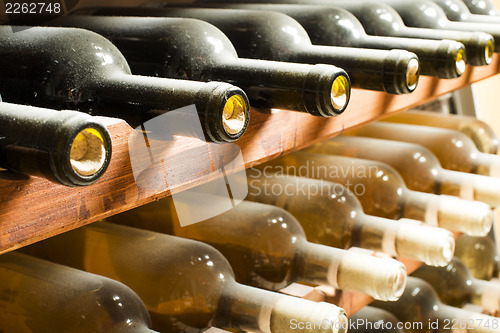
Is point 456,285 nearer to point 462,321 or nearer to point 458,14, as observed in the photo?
point 462,321

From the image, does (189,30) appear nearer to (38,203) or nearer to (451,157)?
(38,203)

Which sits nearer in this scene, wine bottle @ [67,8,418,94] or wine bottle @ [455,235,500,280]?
wine bottle @ [67,8,418,94]

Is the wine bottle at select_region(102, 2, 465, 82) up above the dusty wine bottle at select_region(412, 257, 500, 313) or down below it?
above

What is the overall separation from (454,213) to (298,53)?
1.02 ft

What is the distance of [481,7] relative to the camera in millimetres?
919

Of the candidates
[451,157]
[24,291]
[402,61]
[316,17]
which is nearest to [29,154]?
[24,291]

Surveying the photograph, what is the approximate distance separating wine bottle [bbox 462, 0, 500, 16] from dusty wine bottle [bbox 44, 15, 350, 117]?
0.49 meters

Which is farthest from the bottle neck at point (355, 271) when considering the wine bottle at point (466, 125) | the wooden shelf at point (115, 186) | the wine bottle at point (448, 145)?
the wine bottle at point (466, 125)

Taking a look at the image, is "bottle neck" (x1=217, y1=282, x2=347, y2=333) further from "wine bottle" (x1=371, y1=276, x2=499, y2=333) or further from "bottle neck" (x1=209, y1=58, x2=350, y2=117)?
"wine bottle" (x1=371, y1=276, x2=499, y2=333)

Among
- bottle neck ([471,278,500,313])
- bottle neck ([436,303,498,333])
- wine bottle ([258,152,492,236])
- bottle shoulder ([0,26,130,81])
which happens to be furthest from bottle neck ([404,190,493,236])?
bottle shoulder ([0,26,130,81])

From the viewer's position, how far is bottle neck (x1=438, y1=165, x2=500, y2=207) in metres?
0.82

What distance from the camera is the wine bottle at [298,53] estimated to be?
0.52 metres

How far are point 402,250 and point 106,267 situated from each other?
1.06ft

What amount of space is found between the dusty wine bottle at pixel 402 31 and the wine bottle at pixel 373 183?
0.58 feet
